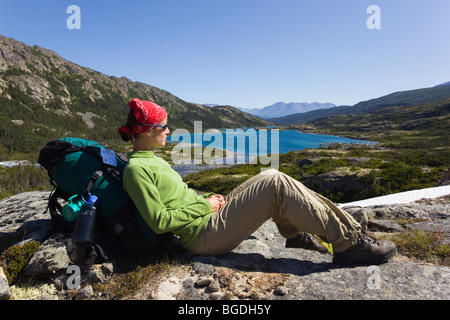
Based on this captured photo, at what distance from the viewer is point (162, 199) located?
3.13 meters

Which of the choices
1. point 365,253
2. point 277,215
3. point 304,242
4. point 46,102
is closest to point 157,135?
point 277,215

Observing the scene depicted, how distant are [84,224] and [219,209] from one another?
157cm

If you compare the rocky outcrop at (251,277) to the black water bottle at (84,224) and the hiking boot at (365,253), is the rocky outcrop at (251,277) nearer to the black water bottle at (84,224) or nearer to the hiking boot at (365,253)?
the hiking boot at (365,253)

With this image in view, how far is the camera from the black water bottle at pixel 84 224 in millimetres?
2793

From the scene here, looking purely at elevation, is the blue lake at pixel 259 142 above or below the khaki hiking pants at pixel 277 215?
below

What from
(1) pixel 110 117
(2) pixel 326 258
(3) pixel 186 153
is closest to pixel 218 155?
(3) pixel 186 153

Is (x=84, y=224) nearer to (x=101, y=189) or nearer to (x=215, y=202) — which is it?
(x=101, y=189)

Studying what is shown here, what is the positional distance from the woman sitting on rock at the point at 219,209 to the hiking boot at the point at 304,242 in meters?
0.49

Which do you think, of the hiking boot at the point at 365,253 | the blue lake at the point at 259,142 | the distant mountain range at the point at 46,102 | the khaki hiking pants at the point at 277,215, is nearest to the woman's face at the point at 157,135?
the khaki hiking pants at the point at 277,215

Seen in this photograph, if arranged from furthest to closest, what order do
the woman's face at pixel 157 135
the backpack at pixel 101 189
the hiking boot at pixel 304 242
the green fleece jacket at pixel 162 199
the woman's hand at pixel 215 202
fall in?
the hiking boot at pixel 304 242 → the woman's hand at pixel 215 202 → the woman's face at pixel 157 135 → the backpack at pixel 101 189 → the green fleece jacket at pixel 162 199

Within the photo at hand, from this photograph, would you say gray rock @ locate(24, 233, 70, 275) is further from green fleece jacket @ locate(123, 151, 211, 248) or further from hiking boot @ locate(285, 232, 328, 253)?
hiking boot @ locate(285, 232, 328, 253)

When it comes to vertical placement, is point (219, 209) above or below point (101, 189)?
below

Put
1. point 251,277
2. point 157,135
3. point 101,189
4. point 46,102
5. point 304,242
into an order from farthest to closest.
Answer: point 46,102
point 304,242
point 157,135
point 251,277
point 101,189

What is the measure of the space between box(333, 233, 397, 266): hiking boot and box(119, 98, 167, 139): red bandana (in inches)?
113
